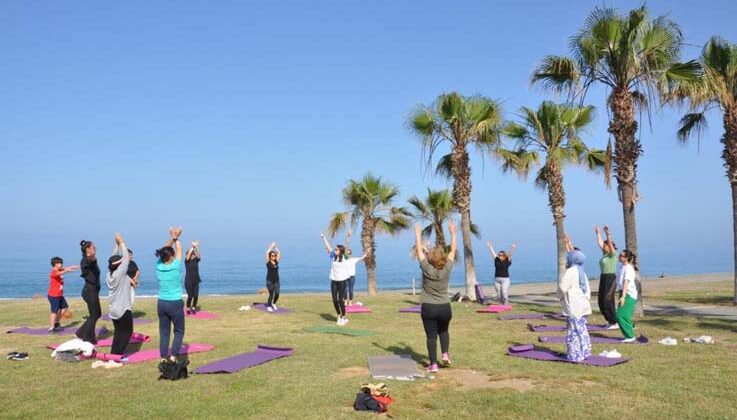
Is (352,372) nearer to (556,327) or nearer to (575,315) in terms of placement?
(575,315)

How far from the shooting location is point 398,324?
14.7 metres

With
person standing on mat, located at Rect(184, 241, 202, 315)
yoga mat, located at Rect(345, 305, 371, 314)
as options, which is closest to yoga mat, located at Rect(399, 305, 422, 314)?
yoga mat, located at Rect(345, 305, 371, 314)

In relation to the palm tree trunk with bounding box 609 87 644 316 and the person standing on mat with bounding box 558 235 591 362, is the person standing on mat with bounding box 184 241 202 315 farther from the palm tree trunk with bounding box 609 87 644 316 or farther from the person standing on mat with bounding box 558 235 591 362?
the palm tree trunk with bounding box 609 87 644 316

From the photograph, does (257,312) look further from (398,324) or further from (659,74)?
(659,74)

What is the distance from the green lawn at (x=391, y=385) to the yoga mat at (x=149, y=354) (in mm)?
306

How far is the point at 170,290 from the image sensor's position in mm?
8523

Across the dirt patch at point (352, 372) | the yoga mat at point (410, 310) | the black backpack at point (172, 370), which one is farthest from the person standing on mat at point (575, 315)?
the yoga mat at point (410, 310)

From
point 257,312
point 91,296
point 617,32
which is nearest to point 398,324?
point 257,312

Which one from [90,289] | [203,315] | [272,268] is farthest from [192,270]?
[90,289]

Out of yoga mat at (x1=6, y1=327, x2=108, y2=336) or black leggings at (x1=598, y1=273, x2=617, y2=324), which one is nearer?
yoga mat at (x1=6, y1=327, x2=108, y2=336)

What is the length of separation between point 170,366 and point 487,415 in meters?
4.62

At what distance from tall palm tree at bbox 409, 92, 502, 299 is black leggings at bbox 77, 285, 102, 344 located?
42.8 feet

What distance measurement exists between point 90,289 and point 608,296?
36.5 feet

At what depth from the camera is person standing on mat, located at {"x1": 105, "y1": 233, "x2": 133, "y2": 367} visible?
927cm
